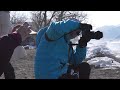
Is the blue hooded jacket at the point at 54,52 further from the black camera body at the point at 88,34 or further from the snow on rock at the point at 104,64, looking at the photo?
the snow on rock at the point at 104,64

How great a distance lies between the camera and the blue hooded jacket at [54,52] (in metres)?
2.29

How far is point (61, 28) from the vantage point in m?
2.29

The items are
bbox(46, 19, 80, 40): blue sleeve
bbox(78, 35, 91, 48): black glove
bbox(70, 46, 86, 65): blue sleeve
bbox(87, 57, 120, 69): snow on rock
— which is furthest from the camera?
bbox(87, 57, 120, 69): snow on rock

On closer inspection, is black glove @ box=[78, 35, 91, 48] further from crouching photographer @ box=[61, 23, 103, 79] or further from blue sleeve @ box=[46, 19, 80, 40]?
blue sleeve @ box=[46, 19, 80, 40]

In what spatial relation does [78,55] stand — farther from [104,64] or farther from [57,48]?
[104,64]

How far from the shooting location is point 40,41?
242cm

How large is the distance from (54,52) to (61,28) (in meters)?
0.20

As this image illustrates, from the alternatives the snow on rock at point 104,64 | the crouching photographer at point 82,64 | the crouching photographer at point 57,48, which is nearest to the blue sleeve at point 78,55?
the crouching photographer at point 82,64

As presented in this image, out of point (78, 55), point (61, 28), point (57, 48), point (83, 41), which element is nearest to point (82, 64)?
point (78, 55)

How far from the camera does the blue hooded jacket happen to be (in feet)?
7.52

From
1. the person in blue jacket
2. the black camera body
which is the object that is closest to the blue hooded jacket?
the person in blue jacket
